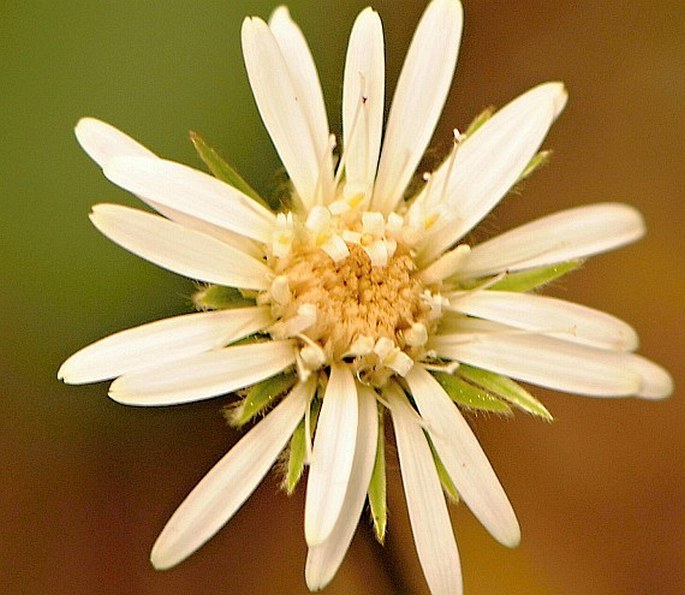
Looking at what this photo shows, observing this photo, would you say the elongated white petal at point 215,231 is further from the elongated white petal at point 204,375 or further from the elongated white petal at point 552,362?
the elongated white petal at point 552,362

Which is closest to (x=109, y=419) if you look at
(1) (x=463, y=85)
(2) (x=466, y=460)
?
(2) (x=466, y=460)

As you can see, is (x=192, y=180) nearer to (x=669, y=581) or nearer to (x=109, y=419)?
(x=109, y=419)

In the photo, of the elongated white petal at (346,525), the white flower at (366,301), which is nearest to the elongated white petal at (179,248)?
the white flower at (366,301)

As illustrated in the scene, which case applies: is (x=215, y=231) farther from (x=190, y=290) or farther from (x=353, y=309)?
(x=190, y=290)

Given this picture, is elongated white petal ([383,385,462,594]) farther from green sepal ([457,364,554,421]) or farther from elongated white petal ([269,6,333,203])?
elongated white petal ([269,6,333,203])

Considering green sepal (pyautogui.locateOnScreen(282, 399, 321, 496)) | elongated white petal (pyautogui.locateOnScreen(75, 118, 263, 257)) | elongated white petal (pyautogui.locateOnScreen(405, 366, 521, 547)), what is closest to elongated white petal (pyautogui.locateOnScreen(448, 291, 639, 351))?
elongated white petal (pyautogui.locateOnScreen(405, 366, 521, 547))

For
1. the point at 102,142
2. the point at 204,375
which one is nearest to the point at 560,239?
the point at 204,375
